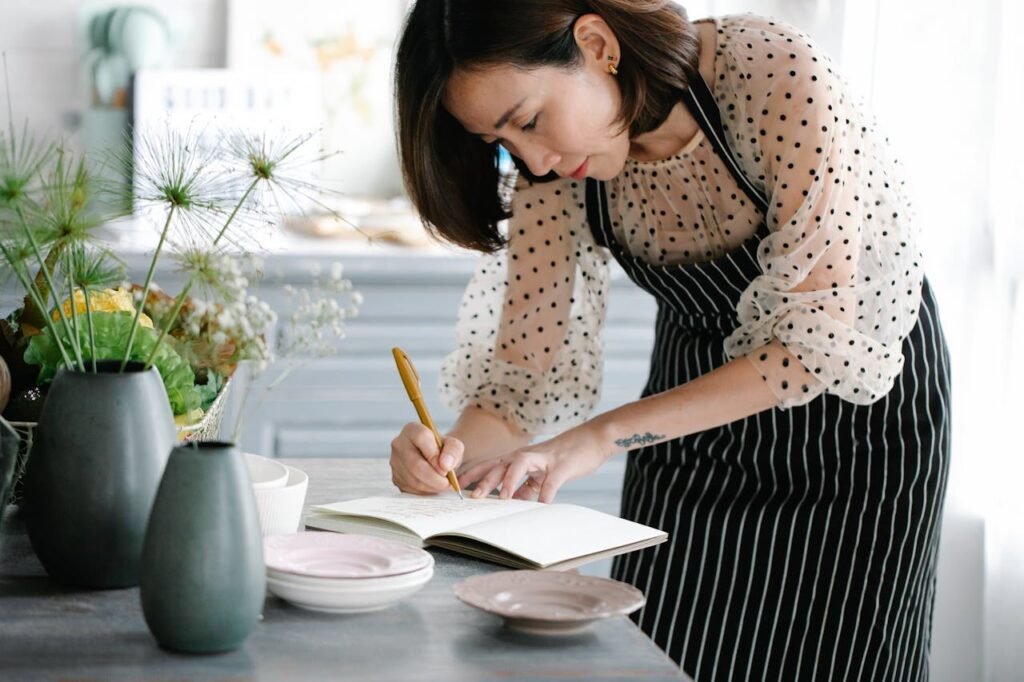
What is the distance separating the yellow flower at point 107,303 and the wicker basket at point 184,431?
98mm

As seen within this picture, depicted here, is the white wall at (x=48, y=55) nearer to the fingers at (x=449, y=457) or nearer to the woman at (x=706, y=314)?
the woman at (x=706, y=314)

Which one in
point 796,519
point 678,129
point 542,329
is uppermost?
point 678,129

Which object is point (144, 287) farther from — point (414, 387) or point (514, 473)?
point (514, 473)

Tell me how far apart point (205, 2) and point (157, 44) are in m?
0.19

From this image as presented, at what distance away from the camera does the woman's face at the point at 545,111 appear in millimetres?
1422

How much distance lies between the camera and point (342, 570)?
1036 millimetres

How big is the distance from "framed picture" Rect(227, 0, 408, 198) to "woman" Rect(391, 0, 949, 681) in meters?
1.60

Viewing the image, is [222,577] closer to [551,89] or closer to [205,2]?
[551,89]

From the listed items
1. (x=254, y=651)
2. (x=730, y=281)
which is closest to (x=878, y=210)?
(x=730, y=281)

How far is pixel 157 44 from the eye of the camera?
10.5 ft

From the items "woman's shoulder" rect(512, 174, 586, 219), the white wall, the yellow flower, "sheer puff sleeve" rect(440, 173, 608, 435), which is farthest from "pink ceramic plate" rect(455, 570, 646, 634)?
the white wall

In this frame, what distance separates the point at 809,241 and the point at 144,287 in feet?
2.44

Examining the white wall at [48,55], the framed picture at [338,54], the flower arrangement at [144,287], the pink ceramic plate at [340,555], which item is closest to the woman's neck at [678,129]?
the flower arrangement at [144,287]

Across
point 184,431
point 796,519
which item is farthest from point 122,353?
point 796,519
